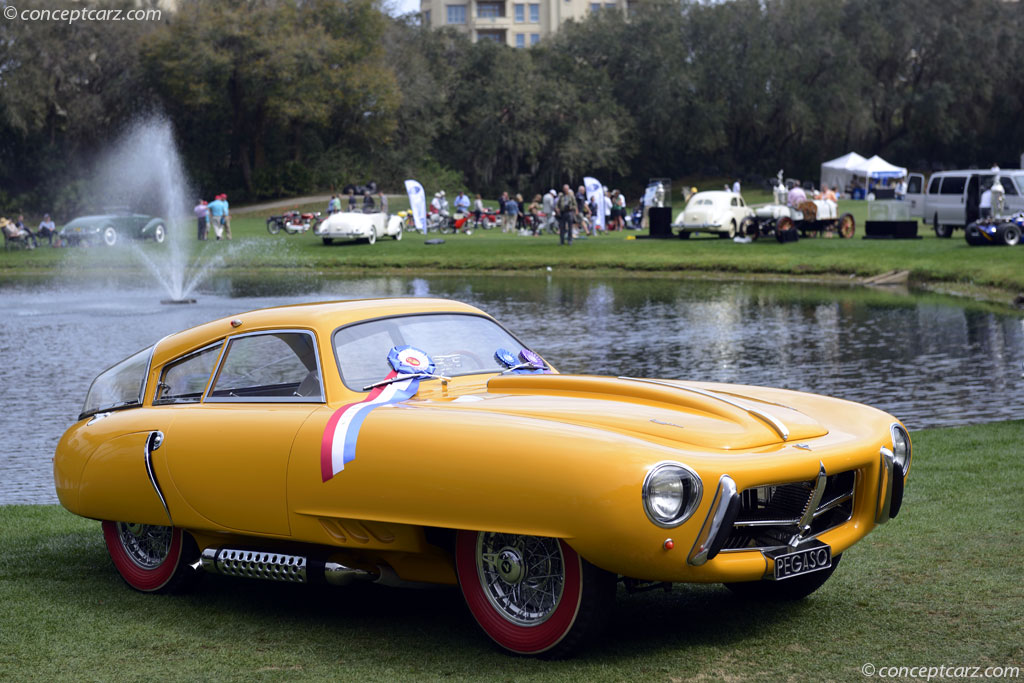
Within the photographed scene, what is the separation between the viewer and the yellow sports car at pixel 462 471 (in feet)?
16.0

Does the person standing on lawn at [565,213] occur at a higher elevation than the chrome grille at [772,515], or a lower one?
lower

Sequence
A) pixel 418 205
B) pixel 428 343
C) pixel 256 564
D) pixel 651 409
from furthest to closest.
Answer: pixel 418 205 → pixel 428 343 → pixel 256 564 → pixel 651 409

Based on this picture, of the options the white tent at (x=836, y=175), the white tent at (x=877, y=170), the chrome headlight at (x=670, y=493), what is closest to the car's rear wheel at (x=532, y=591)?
the chrome headlight at (x=670, y=493)

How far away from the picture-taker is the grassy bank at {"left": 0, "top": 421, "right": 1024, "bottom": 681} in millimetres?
→ 5012

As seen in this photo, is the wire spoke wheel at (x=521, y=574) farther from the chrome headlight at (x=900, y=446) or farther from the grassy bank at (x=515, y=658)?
the chrome headlight at (x=900, y=446)

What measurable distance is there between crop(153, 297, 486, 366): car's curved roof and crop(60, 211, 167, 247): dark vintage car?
46440mm

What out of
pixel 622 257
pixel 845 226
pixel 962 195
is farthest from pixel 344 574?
pixel 845 226

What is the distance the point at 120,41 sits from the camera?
250 ft

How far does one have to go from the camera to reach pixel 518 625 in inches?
204

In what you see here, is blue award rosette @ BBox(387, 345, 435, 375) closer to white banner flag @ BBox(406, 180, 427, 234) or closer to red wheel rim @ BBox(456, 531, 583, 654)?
red wheel rim @ BBox(456, 531, 583, 654)

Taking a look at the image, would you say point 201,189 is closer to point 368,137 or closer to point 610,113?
point 368,137

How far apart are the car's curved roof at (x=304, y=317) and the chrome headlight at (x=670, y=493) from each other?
2.20 m

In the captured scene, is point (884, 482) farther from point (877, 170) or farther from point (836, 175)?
point (836, 175)

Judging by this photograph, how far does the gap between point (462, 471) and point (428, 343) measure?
5.00ft
